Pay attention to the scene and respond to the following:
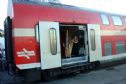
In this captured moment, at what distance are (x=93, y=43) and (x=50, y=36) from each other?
2904 mm

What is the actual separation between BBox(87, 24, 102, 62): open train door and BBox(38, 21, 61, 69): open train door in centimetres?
221

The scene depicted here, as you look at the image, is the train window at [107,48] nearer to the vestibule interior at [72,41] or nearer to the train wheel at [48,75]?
the vestibule interior at [72,41]

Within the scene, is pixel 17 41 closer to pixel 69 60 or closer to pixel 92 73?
pixel 69 60

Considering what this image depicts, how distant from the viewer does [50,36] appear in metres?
11.8

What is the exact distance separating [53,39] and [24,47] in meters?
1.48

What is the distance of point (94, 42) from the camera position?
45.8ft

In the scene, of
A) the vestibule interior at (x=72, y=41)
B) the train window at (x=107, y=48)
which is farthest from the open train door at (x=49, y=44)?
the train window at (x=107, y=48)

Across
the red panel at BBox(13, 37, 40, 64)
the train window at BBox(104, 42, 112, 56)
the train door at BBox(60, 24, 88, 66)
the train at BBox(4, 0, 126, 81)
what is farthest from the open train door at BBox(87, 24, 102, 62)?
the red panel at BBox(13, 37, 40, 64)

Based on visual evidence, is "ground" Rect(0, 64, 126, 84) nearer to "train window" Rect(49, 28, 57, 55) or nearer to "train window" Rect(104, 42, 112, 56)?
"train window" Rect(49, 28, 57, 55)

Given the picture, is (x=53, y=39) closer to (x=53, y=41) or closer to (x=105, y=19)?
A: (x=53, y=41)

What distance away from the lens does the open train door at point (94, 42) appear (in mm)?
13664

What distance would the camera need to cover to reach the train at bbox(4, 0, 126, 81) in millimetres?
10906

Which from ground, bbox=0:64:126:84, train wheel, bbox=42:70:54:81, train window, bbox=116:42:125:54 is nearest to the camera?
ground, bbox=0:64:126:84

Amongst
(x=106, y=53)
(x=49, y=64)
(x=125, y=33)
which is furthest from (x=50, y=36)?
(x=125, y=33)
